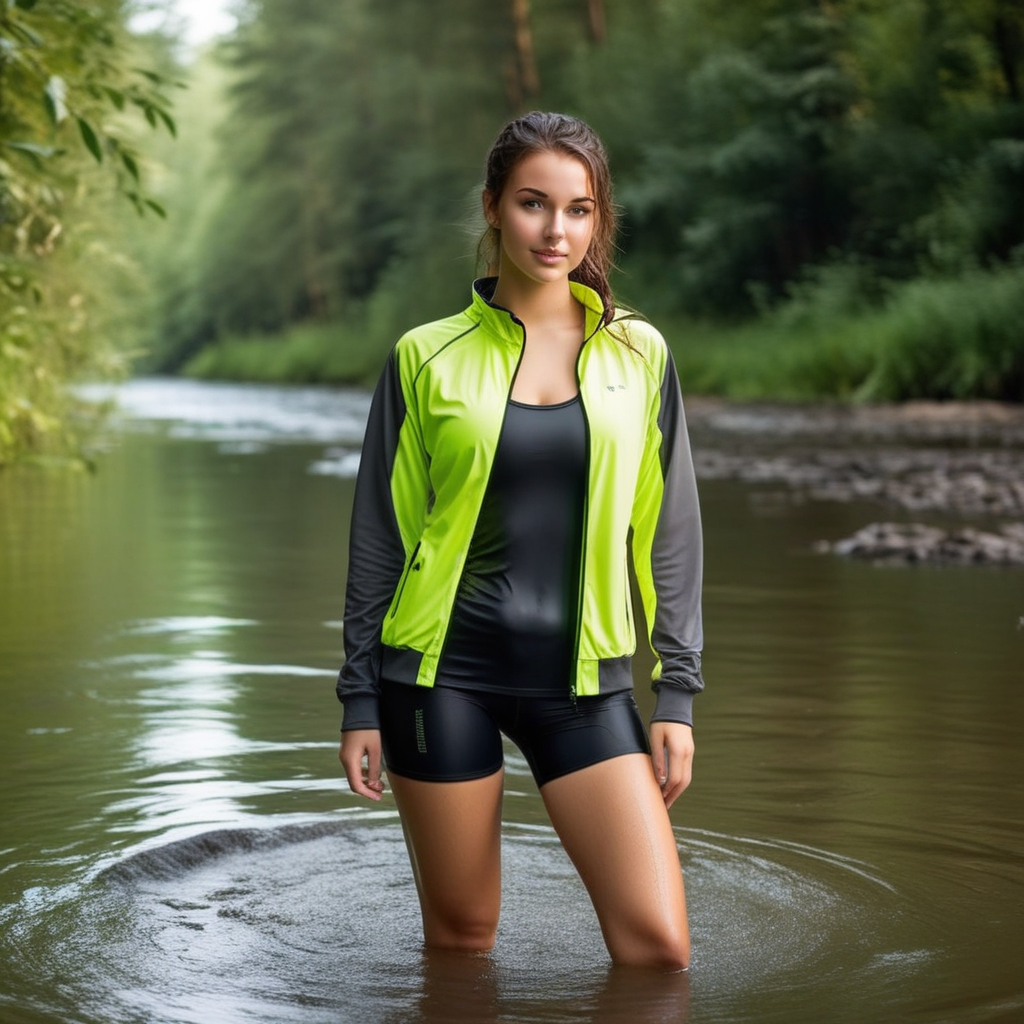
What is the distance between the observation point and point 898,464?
18.3 m

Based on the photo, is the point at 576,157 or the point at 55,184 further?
the point at 55,184

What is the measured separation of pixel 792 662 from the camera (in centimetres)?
812

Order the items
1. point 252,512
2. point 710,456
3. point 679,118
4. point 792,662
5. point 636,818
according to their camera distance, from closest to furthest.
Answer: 1. point 636,818
2. point 792,662
3. point 252,512
4. point 710,456
5. point 679,118

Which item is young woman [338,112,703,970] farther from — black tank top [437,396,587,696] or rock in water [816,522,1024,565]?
rock in water [816,522,1024,565]

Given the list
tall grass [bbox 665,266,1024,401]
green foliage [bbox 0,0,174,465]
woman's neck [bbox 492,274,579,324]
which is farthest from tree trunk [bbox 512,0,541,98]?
woman's neck [bbox 492,274,579,324]

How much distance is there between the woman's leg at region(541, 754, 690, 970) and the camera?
12.4ft

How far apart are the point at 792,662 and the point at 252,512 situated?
7793 millimetres

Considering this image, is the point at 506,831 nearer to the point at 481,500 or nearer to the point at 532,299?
the point at 481,500

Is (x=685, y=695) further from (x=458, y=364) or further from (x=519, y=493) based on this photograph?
(x=458, y=364)

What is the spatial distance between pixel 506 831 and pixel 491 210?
2177mm

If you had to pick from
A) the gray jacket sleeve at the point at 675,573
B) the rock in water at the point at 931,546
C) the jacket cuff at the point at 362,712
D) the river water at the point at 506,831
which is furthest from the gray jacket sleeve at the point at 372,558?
the rock in water at the point at 931,546

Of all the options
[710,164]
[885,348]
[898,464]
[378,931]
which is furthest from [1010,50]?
[378,931]

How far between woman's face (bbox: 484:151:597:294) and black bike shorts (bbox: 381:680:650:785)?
86 centimetres

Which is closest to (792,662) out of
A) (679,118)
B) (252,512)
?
(252,512)
